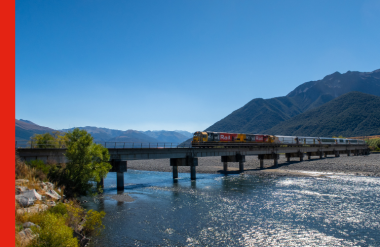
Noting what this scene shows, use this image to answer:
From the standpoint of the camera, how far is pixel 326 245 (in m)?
16.1

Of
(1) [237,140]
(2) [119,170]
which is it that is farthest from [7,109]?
(1) [237,140]

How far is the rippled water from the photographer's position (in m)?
17.1

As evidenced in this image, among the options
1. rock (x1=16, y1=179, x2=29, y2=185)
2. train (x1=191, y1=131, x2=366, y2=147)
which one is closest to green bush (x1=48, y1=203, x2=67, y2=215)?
rock (x1=16, y1=179, x2=29, y2=185)

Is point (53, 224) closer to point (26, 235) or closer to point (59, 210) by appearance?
point (26, 235)

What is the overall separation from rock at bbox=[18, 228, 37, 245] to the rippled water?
4.93m

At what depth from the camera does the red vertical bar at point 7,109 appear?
15.9ft

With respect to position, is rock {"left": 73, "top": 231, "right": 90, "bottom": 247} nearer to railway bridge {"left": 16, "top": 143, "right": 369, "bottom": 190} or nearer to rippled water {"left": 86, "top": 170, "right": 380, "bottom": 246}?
rippled water {"left": 86, "top": 170, "right": 380, "bottom": 246}

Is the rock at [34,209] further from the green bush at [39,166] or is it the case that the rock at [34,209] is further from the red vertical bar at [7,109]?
the red vertical bar at [7,109]

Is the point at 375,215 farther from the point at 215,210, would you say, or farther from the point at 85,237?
the point at 85,237

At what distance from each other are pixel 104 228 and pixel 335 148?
306 feet

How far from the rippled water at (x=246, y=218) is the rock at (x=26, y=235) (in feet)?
16.2

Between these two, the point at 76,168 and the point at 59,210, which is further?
the point at 76,168

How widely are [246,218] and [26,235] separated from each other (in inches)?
656

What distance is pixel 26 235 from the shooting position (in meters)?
12.0
